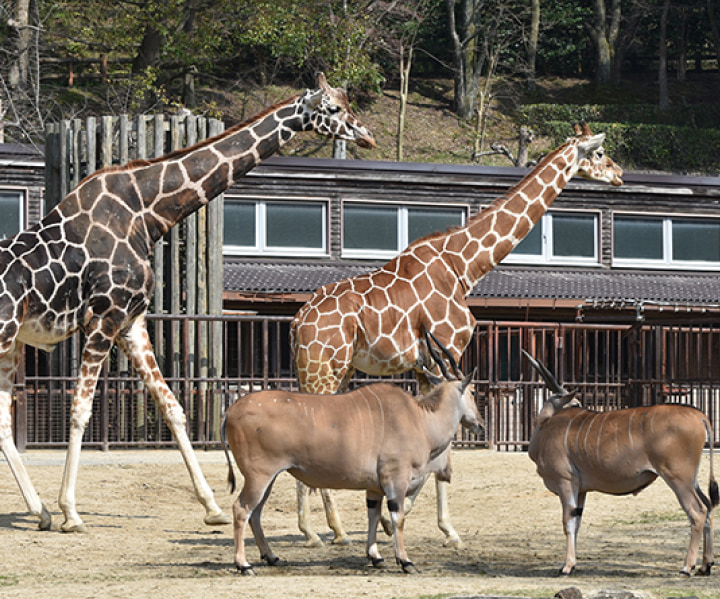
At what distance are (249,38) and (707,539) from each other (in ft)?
98.8

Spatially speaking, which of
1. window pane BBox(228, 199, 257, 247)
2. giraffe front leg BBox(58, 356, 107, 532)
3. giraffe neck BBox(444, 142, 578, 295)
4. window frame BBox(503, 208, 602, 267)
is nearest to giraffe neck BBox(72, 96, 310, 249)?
giraffe front leg BBox(58, 356, 107, 532)

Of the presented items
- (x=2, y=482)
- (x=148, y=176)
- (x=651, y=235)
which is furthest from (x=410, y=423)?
(x=651, y=235)

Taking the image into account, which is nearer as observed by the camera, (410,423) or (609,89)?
(410,423)

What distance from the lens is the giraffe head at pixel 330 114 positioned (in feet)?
33.8

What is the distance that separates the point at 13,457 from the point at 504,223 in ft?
15.5

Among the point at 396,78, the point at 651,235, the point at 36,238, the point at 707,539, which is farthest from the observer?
the point at 396,78

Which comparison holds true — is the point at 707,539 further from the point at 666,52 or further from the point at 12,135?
the point at 666,52

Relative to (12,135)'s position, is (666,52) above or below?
above

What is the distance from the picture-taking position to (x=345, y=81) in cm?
3597

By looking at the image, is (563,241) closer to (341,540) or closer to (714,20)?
(341,540)

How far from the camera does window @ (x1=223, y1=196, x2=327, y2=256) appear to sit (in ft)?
80.1

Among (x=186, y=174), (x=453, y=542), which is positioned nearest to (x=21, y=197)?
(x=186, y=174)

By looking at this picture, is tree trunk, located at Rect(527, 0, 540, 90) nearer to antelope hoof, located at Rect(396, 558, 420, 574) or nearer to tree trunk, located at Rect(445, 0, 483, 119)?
tree trunk, located at Rect(445, 0, 483, 119)

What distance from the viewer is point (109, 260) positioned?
9586 millimetres
